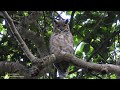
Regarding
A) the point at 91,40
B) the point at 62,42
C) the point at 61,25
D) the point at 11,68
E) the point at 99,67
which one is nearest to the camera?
the point at 99,67

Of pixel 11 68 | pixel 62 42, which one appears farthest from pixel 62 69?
pixel 11 68

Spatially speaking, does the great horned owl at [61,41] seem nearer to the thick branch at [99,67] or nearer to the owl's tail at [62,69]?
the owl's tail at [62,69]

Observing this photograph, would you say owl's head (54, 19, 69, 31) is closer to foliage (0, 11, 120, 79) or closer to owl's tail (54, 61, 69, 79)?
foliage (0, 11, 120, 79)

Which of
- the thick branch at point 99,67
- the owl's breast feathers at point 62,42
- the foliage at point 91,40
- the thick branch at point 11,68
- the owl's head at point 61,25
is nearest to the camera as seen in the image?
the thick branch at point 99,67

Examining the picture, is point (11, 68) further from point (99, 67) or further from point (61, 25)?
point (61, 25)

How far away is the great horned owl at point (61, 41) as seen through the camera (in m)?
4.43

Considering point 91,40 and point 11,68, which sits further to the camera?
point 91,40

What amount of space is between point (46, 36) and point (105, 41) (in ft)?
3.96

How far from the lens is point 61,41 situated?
489 cm

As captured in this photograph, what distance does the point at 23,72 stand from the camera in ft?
10.9

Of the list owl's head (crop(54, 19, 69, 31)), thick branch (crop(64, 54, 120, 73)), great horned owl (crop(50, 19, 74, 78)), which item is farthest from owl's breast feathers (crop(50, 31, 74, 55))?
thick branch (crop(64, 54, 120, 73))

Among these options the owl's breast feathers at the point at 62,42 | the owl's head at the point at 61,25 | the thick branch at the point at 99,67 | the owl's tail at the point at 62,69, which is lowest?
the owl's tail at the point at 62,69

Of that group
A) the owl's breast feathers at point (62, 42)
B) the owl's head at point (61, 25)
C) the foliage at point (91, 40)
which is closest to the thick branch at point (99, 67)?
the foliage at point (91, 40)
